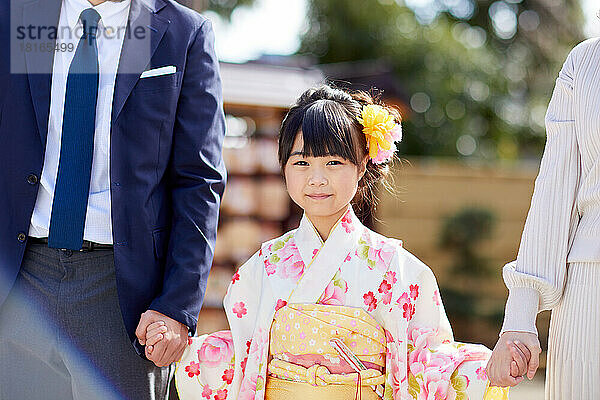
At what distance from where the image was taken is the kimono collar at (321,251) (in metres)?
2.55

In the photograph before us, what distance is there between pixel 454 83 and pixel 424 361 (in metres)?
12.7

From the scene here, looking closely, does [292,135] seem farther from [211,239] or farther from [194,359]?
[194,359]

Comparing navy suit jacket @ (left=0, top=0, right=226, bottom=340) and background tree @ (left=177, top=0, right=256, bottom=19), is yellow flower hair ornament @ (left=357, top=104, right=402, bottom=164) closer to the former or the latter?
navy suit jacket @ (left=0, top=0, right=226, bottom=340)

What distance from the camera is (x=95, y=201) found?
2377 mm

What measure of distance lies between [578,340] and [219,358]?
113cm

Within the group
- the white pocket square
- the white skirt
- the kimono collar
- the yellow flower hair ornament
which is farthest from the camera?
the yellow flower hair ornament

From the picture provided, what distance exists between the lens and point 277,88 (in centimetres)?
682

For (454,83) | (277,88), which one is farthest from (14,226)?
(454,83)

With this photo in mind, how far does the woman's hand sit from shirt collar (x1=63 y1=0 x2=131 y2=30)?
1431mm

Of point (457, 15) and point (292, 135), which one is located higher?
point (457, 15)

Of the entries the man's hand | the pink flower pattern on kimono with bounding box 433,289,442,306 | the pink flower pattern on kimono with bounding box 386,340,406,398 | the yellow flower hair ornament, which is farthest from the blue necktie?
the pink flower pattern on kimono with bounding box 433,289,442,306

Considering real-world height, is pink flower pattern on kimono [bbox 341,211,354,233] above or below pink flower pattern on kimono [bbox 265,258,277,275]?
above

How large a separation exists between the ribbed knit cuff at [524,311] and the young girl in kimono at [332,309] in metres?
0.32

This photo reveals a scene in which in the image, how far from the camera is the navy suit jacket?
2.36 metres
